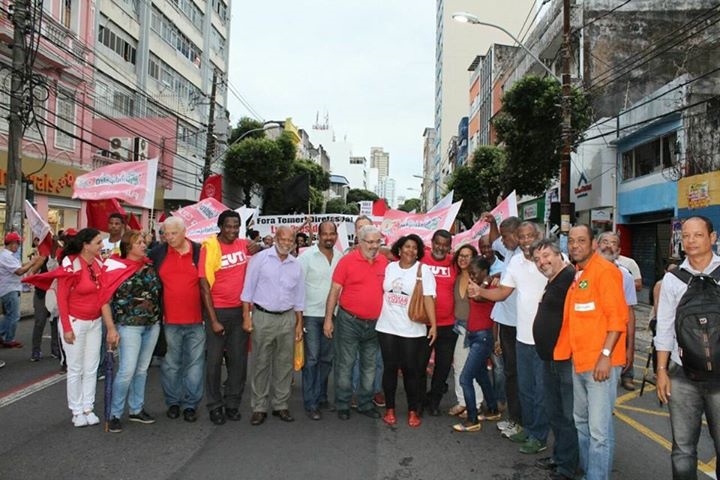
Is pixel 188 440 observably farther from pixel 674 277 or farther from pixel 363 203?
pixel 363 203

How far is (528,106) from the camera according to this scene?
19.9 meters

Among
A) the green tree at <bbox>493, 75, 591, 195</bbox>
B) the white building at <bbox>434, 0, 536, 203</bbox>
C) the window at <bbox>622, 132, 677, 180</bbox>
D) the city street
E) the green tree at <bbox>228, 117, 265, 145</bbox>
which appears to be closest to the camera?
the city street

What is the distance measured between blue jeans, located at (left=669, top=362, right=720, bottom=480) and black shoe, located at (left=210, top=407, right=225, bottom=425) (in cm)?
378

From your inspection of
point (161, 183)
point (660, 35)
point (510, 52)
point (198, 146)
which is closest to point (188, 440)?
point (660, 35)

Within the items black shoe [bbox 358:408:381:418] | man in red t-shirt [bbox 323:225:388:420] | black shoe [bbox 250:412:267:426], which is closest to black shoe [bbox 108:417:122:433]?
black shoe [bbox 250:412:267:426]

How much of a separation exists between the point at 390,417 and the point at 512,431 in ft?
3.75

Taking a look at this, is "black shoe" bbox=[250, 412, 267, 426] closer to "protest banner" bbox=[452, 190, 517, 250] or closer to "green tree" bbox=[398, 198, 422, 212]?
"protest banner" bbox=[452, 190, 517, 250]

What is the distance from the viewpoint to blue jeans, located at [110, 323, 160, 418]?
5.18 meters

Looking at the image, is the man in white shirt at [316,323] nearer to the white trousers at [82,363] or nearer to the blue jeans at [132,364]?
the blue jeans at [132,364]

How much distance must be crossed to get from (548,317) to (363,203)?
13509mm

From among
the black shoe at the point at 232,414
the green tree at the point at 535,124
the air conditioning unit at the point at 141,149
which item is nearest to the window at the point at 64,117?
the air conditioning unit at the point at 141,149

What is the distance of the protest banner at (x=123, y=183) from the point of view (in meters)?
8.12

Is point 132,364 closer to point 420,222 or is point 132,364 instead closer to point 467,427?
point 467,427

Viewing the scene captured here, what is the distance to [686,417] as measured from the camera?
3.47 m
